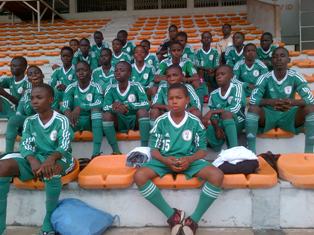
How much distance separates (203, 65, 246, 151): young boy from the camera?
10.8 feet

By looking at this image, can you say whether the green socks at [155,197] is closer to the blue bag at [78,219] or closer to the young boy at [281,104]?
the blue bag at [78,219]

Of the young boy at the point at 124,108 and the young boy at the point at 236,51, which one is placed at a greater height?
the young boy at the point at 236,51

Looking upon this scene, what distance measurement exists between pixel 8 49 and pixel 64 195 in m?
7.09

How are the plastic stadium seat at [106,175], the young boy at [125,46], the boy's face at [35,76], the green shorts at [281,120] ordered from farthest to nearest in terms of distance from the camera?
1. the young boy at [125,46]
2. the boy's face at [35,76]
3. the green shorts at [281,120]
4. the plastic stadium seat at [106,175]

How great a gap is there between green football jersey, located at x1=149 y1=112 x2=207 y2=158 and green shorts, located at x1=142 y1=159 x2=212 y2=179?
0.31 ft

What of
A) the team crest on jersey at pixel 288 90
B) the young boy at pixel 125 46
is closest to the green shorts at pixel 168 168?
the team crest on jersey at pixel 288 90

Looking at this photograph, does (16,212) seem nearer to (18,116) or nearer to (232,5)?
(18,116)

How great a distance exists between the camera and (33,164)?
254 cm

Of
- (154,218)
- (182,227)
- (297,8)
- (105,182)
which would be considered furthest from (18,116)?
(297,8)

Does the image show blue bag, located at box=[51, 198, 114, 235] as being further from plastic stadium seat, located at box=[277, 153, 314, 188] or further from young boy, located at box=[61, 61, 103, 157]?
plastic stadium seat, located at box=[277, 153, 314, 188]

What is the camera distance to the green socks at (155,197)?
2559mm

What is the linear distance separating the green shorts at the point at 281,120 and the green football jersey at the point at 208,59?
207cm

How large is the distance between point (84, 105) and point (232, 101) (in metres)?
1.42

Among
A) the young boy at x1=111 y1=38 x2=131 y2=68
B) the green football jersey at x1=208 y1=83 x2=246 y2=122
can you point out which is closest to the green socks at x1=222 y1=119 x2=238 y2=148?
the green football jersey at x1=208 y1=83 x2=246 y2=122
